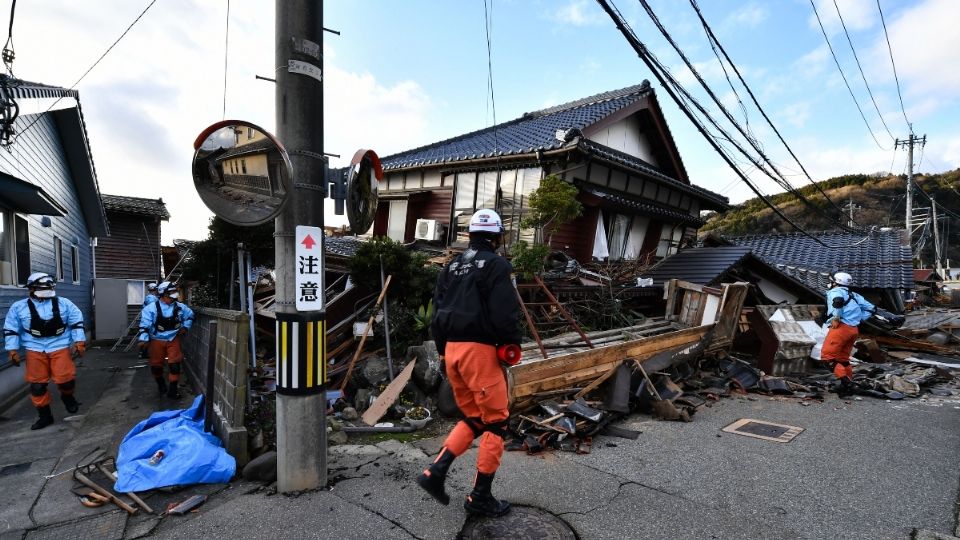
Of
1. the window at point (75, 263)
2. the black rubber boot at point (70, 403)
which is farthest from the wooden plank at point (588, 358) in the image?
the window at point (75, 263)

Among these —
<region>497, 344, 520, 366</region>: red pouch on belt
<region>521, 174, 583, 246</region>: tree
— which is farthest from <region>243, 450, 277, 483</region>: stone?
<region>521, 174, 583, 246</region>: tree

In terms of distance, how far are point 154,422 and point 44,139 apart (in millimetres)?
9057

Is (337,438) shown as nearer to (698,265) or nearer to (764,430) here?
(764,430)

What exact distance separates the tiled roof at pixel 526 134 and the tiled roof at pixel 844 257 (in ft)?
20.1

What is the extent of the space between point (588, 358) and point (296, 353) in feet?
12.5

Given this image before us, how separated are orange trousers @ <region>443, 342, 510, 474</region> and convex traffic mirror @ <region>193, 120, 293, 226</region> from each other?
5.72 ft

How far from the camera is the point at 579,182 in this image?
36.8 ft

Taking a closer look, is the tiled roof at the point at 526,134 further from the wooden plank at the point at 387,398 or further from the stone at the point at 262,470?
the stone at the point at 262,470

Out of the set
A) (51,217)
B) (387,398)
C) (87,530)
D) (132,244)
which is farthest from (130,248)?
(87,530)

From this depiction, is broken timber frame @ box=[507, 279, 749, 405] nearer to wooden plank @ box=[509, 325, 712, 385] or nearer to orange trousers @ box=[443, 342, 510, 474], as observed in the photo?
wooden plank @ box=[509, 325, 712, 385]

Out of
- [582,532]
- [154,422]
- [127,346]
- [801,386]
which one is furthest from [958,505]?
[127,346]

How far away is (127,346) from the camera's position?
40.5 feet

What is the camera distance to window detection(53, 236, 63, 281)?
32.1 feet

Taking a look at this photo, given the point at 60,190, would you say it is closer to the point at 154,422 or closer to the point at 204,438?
the point at 154,422
